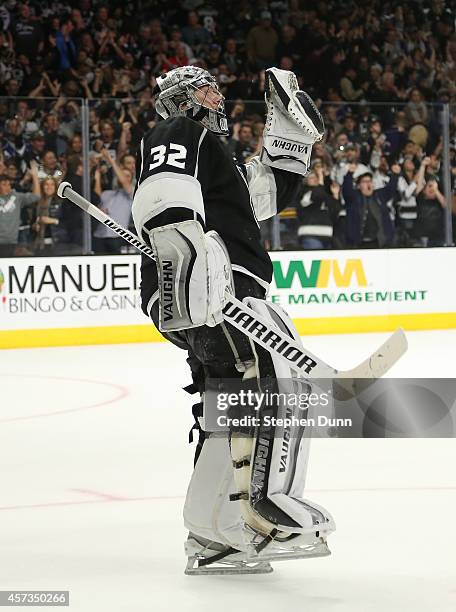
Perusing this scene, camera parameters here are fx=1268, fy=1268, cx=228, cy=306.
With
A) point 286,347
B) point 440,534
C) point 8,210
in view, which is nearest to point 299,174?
point 286,347

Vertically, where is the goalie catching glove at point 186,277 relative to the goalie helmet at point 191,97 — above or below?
below

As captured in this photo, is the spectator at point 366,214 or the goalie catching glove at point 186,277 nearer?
the goalie catching glove at point 186,277

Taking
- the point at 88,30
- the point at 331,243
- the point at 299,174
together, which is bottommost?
the point at 331,243

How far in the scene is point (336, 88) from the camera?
12.9 m

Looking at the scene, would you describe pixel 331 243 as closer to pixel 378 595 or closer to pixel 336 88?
pixel 336 88

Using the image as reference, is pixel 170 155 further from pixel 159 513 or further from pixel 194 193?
pixel 159 513

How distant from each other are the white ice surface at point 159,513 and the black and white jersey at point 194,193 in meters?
0.72

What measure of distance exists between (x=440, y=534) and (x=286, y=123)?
48.1 inches

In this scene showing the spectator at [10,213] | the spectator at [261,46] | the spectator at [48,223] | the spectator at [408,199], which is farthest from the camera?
the spectator at [261,46]

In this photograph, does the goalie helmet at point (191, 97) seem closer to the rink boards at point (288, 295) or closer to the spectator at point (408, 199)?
the rink boards at point (288, 295)

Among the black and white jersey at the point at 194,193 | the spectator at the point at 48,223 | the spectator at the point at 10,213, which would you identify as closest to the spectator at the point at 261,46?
the spectator at the point at 48,223

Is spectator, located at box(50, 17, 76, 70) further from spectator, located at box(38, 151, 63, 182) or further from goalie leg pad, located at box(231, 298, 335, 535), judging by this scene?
goalie leg pad, located at box(231, 298, 335, 535)

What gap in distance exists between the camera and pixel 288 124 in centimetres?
343

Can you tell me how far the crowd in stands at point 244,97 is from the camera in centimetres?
949
